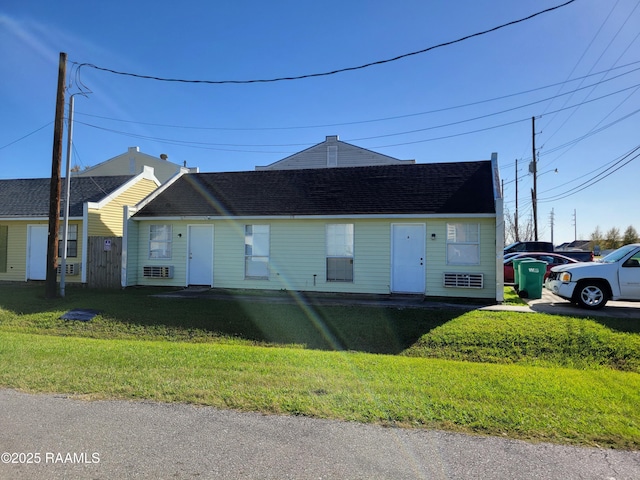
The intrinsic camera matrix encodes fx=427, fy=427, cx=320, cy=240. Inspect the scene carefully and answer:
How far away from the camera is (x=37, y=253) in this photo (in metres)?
17.4

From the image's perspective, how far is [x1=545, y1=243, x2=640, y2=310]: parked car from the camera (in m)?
10.6

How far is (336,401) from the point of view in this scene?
4992 millimetres

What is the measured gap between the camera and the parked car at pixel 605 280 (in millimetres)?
10578

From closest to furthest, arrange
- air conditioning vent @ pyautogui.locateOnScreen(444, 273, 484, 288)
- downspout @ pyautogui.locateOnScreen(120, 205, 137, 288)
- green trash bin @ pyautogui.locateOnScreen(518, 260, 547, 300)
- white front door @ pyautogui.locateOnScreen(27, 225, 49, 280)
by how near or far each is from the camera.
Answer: air conditioning vent @ pyautogui.locateOnScreen(444, 273, 484, 288)
green trash bin @ pyautogui.locateOnScreen(518, 260, 547, 300)
downspout @ pyautogui.locateOnScreen(120, 205, 137, 288)
white front door @ pyautogui.locateOnScreen(27, 225, 49, 280)

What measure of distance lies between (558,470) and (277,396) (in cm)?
297

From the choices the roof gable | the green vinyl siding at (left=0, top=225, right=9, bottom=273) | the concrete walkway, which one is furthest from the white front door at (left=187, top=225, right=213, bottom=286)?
the roof gable

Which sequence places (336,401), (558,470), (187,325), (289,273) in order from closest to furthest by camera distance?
1. (558,470)
2. (336,401)
3. (187,325)
4. (289,273)

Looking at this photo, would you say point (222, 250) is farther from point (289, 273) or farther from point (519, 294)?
point (519, 294)

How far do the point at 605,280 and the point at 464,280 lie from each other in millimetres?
3478

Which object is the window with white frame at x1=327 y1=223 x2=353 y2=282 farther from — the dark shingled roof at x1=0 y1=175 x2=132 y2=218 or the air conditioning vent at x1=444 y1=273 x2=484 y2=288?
the dark shingled roof at x1=0 y1=175 x2=132 y2=218

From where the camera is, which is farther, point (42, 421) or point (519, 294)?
point (519, 294)

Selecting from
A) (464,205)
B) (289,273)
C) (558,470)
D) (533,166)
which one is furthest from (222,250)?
(533,166)

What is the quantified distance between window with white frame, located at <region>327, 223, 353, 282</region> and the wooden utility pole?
8.54 metres

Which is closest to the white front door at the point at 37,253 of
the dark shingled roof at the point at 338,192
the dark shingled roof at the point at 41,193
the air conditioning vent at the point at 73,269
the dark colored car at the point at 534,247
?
the dark shingled roof at the point at 41,193
